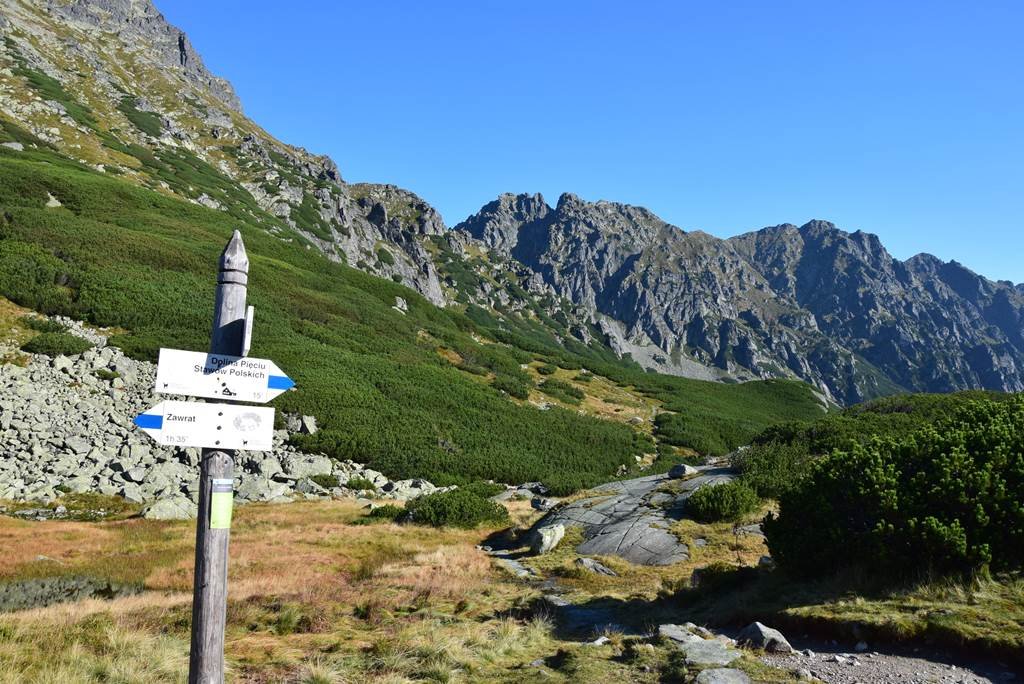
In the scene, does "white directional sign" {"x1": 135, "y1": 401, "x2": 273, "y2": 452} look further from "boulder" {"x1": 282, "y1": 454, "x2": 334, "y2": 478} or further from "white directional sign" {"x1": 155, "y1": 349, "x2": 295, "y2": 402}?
"boulder" {"x1": 282, "y1": 454, "x2": 334, "y2": 478}

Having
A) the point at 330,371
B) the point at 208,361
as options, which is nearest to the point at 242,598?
the point at 208,361

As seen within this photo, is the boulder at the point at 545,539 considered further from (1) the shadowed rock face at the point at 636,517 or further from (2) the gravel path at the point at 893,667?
(2) the gravel path at the point at 893,667

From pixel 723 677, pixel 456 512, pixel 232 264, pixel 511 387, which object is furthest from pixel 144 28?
pixel 723 677

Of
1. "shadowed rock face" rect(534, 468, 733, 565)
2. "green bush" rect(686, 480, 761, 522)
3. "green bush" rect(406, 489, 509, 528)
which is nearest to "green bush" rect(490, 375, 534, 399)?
"shadowed rock face" rect(534, 468, 733, 565)

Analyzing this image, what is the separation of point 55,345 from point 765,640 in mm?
37124

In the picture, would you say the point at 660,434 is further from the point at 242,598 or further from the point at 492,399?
the point at 242,598

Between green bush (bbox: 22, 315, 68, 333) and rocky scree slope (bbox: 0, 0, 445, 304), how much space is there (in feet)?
181

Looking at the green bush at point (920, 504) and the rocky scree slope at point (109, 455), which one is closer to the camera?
the green bush at point (920, 504)

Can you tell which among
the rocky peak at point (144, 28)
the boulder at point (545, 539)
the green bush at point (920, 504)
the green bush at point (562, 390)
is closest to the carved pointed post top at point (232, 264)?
the green bush at point (920, 504)

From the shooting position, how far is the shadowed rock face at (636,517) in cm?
1655

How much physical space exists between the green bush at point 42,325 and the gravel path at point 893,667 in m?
40.2

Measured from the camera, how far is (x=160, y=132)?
116 metres

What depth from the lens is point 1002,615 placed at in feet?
24.6

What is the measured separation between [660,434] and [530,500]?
31.3 meters
